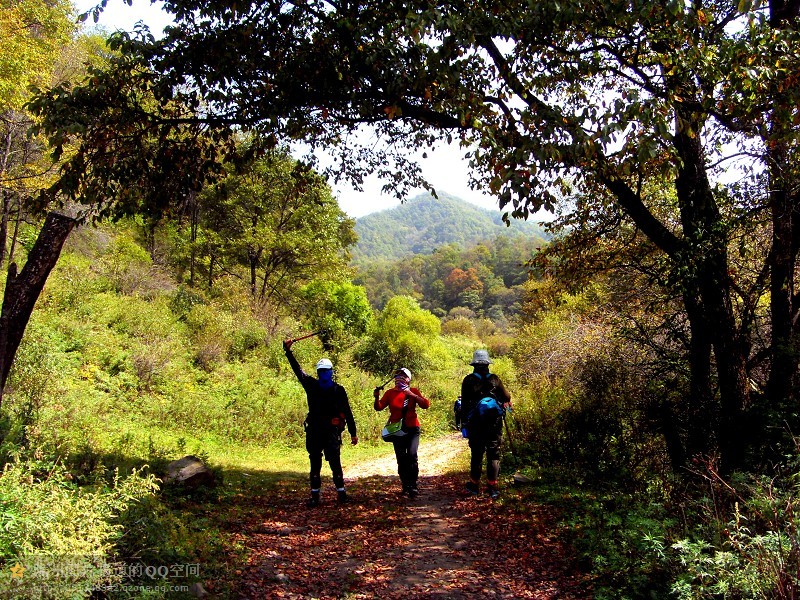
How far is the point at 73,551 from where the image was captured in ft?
10.9

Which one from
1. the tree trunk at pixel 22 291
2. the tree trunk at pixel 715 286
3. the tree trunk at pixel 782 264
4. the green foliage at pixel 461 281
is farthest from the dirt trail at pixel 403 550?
the green foliage at pixel 461 281

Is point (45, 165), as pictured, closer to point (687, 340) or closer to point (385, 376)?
point (385, 376)

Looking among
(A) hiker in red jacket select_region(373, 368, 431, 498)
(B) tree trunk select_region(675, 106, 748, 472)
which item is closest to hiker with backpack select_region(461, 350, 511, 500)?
(A) hiker in red jacket select_region(373, 368, 431, 498)

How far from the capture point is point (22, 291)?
4.37 metres

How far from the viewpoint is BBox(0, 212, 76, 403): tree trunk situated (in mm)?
4344

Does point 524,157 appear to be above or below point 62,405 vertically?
above

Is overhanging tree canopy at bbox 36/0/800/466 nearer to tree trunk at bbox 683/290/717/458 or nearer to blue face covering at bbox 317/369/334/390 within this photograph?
tree trunk at bbox 683/290/717/458

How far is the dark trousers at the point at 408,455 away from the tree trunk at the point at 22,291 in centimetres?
481

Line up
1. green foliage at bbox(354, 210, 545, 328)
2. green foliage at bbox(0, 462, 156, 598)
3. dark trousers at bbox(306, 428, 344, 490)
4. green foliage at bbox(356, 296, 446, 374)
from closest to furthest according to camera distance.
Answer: green foliage at bbox(0, 462, 156, 598) < dark trousers at bbox(306, 428, 344, 490) < green foliage at bbox(356, 296, 446, 374) < green foliage at bbox(354, 210, 545, 328)

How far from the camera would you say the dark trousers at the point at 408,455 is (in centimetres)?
758

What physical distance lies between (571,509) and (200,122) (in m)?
6.49

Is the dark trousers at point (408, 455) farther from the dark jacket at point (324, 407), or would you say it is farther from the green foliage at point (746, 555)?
the green foliage at point (746, 555)

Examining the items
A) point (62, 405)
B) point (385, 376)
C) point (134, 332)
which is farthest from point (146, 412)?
point (385, 376)

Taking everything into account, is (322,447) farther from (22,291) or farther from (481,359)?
(22,291)
